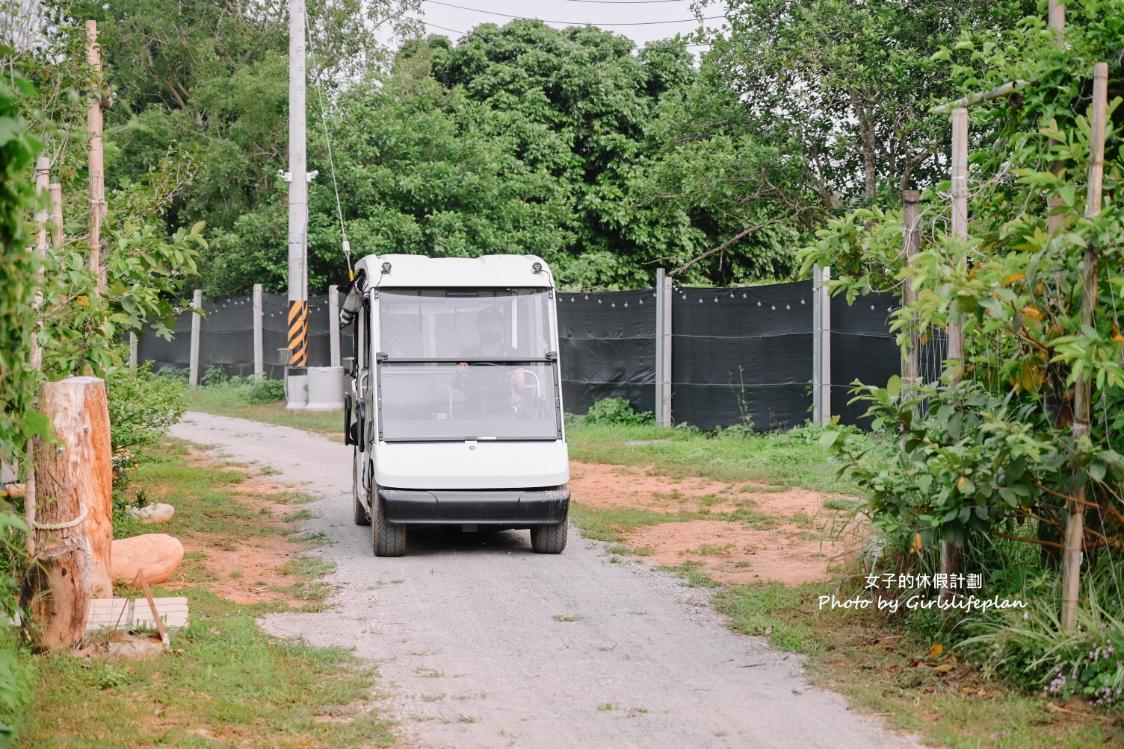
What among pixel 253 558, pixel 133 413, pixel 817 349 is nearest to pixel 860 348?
pixel 817 349

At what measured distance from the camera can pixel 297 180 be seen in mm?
22469

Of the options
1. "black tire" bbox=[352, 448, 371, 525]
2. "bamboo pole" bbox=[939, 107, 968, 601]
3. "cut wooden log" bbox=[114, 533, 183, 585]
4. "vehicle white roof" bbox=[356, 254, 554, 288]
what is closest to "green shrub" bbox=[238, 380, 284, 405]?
"black tire" bbox=[352, 448, 371, 525]

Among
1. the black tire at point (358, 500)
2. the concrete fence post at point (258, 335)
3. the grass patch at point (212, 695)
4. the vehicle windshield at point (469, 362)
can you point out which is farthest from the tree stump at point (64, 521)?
the concrete fence post at point (258, 335)

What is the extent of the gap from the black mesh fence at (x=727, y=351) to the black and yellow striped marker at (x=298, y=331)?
5045 millimetres

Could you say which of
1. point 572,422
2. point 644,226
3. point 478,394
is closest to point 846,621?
point 478,394

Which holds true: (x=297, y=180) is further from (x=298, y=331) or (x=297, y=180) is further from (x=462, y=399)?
(x=462, y=399)

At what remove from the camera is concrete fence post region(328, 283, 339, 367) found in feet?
80.0

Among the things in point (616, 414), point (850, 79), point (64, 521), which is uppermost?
point (850, 79)

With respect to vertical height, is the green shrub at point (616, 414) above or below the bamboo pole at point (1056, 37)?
below

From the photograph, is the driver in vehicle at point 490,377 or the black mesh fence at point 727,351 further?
the black mesh fence at point 727,351

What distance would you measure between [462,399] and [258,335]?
18.2 meters

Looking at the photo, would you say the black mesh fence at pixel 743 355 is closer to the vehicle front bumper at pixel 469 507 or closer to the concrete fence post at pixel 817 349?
the concrete fence post at pixel 817 349

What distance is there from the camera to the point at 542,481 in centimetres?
1001

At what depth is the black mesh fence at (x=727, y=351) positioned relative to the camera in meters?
15.2
